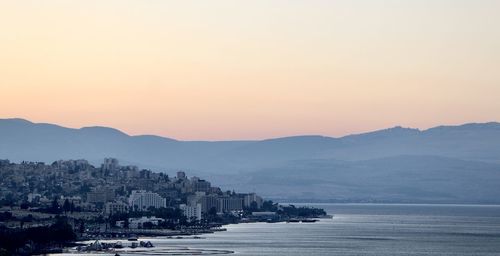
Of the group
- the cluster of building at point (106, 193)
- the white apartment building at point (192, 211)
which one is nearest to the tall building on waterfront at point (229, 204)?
the cluster of building at point (106, 193)

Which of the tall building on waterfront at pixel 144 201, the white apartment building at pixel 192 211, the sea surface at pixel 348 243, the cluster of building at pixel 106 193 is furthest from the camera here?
the tall building on waterfront at pixel 144 201

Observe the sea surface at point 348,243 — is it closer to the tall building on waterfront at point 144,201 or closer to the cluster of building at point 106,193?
the cluster of building at point 106,193

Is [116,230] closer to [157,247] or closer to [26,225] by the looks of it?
[26,225]

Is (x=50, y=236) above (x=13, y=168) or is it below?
below

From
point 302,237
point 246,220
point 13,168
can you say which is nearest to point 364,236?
point 302,237

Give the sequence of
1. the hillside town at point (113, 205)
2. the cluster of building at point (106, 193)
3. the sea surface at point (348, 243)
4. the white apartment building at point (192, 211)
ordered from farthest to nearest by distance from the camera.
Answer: the cluster of building at point (106, 193) < the white apartment building at point (192, 211) < the hillside town at point (113, 205) < the sea surface at point (348, 243)

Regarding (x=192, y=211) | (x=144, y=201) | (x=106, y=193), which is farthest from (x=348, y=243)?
(x=106, y=193)

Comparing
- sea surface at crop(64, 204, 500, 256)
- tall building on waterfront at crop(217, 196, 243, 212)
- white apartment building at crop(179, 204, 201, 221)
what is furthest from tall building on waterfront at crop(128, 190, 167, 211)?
sea surface at crop(64, 204, 500, 256)
